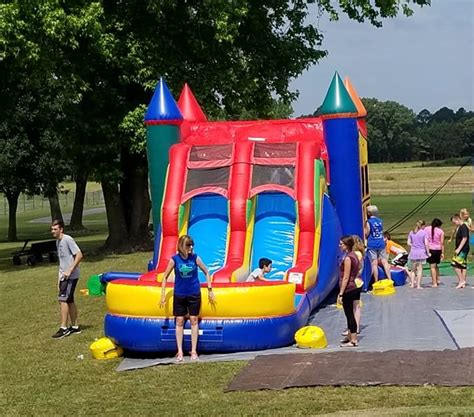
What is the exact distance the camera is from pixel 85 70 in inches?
912

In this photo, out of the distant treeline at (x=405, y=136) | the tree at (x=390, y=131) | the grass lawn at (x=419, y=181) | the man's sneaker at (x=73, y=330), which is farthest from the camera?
the tree at (x=390, y=131)

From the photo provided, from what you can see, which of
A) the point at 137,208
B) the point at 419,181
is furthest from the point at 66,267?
the point at 419,181

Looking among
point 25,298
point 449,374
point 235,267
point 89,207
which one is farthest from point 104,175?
point 89,207

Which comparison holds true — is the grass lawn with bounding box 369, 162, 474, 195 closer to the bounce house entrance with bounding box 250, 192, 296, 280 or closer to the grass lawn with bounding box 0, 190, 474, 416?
the bounce house entrance with bounding box 250, 192, 296, 280

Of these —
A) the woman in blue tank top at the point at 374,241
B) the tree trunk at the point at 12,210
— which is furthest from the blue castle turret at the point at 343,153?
the tree trunk at the point at 12,210

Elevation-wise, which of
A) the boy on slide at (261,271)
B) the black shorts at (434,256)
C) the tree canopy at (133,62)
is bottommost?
the black shorts at (434,256)

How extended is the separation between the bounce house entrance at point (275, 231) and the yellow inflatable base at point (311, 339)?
228cm

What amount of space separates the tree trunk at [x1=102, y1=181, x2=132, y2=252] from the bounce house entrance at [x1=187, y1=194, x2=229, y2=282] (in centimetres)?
1204

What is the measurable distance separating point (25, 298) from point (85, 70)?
8.43 m

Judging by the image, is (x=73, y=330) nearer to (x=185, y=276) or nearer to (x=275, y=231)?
(x=185, y=276)

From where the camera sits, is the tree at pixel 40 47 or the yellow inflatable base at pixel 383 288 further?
the tree at pixel 40 47

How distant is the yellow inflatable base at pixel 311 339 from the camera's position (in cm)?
1034

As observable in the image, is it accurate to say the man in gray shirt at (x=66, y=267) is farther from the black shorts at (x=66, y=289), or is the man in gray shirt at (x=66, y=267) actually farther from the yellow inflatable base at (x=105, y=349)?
the yellow inflatable base at (x=105, y=349)

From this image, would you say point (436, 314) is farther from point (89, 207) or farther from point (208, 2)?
point (89, 207)
